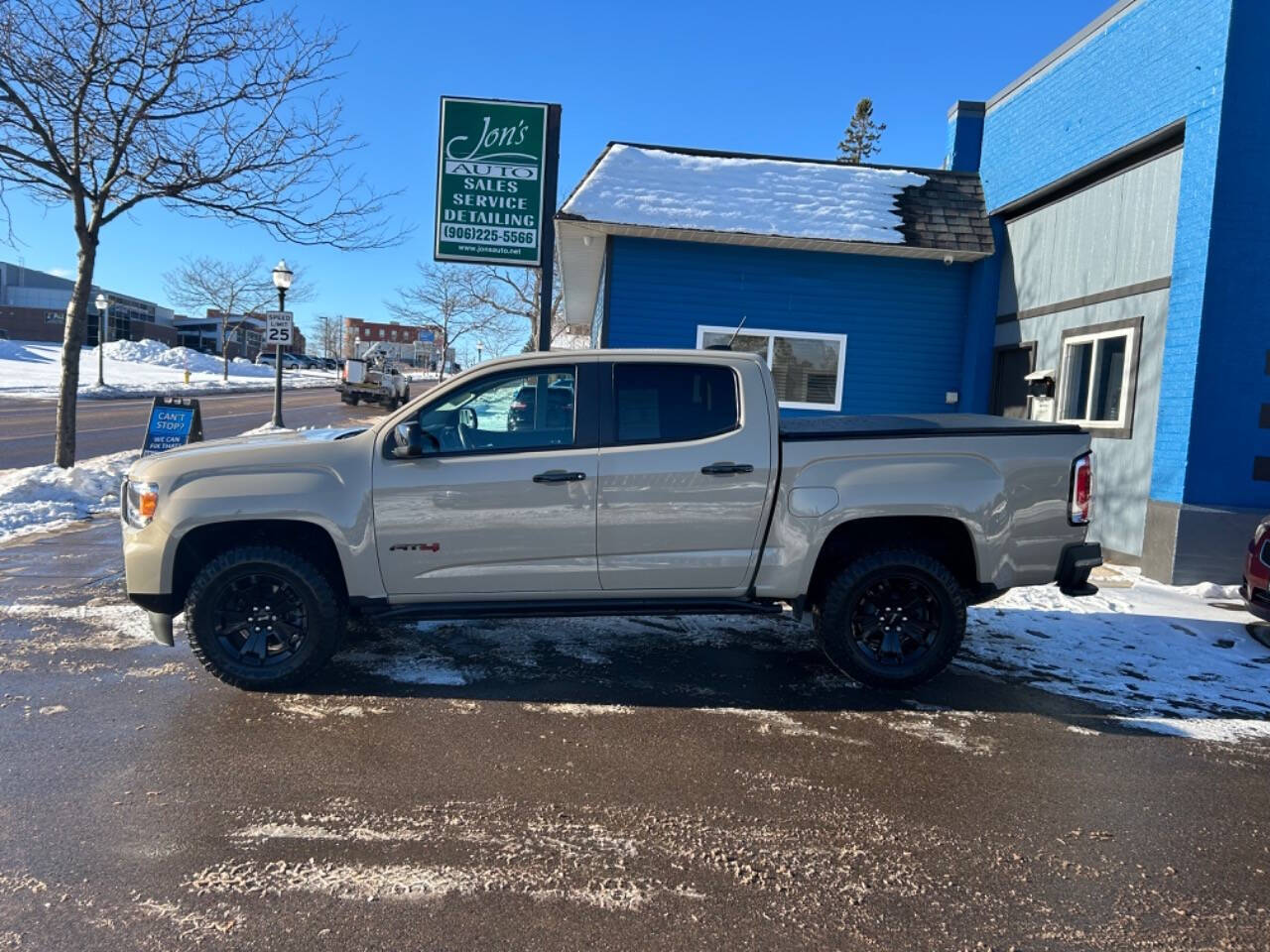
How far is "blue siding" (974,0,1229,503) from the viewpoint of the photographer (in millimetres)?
7781

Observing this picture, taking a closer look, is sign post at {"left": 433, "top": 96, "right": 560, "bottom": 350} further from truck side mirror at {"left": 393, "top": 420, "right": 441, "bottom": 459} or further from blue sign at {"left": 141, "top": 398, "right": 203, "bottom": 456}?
truck side mirror at {"left": 393, "top": 420, "right": 441, "bottom": 459}

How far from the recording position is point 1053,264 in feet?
33.7

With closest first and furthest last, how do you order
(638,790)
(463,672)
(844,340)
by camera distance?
(638,790) < (463,672) < (844,340)

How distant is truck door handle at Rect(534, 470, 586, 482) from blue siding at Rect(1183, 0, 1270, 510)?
6.43 meters

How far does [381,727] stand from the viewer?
165 inches

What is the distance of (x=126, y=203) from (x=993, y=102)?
39.4 ft

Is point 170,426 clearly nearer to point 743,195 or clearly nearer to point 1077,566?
point 743,195

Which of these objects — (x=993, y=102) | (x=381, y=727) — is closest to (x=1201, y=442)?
(x=993, y=102)

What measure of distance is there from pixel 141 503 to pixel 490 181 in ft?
20.7

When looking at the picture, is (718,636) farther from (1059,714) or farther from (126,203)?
(126,203)

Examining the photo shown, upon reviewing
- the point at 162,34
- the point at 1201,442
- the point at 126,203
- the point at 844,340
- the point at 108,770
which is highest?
the point at 162,34

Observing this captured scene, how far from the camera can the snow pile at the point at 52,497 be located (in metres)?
9.26

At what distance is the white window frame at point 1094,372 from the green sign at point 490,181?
6.42 m

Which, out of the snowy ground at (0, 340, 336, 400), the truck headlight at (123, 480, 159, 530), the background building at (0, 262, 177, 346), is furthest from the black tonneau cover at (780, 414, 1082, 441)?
the background building at (0, 262, 177, 346)
